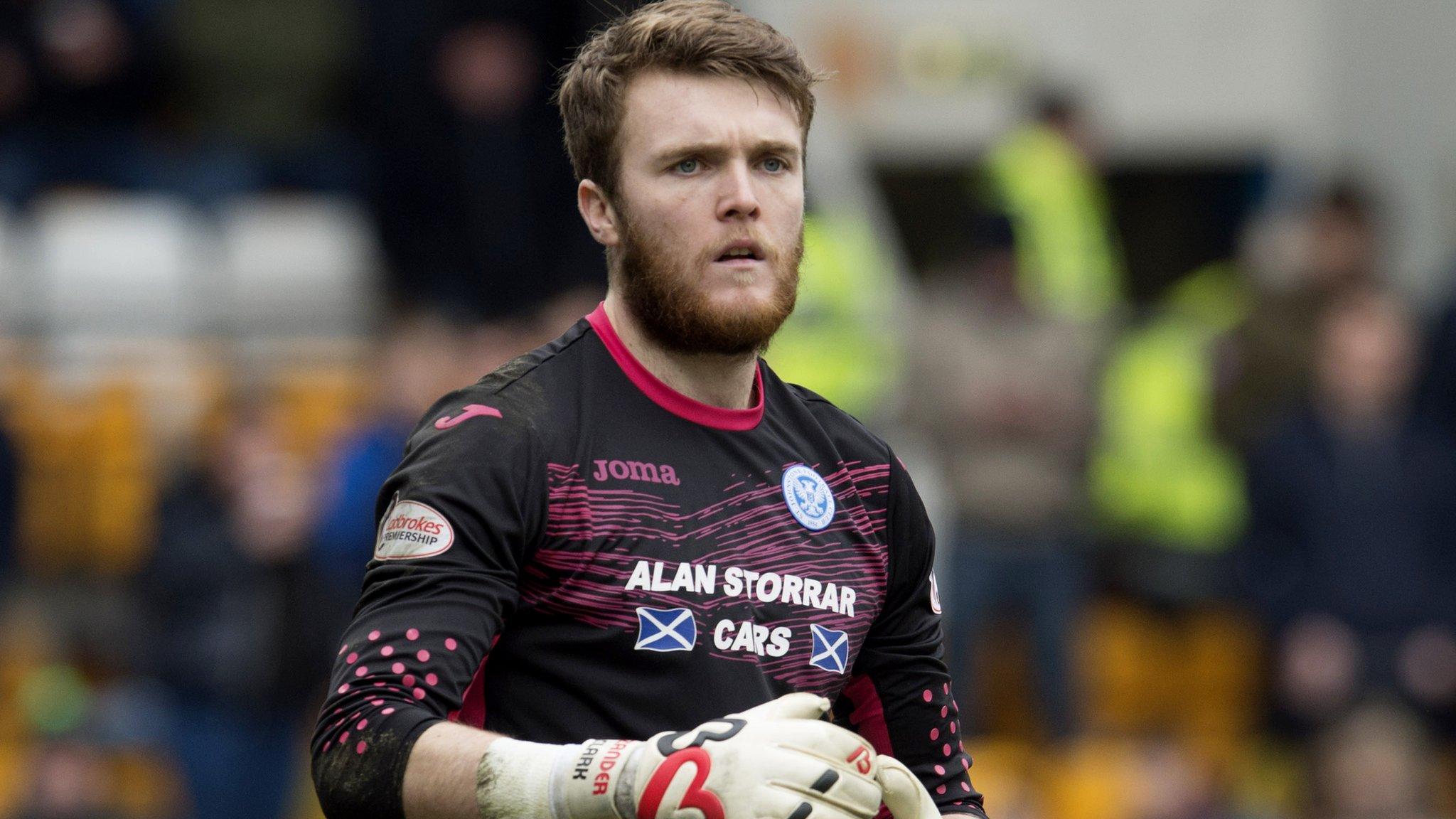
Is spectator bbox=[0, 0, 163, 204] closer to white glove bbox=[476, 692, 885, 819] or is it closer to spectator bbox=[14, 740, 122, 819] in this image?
spectator bbox=[14, 740, 122, 819]

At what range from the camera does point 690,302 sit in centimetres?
344

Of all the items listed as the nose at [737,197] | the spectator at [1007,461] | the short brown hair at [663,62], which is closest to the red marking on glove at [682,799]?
the nose at [737,197]

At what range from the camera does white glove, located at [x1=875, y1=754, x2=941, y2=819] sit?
3.21 meters

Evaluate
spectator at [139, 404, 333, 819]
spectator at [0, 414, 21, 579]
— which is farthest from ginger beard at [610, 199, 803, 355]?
spectator at [0, 414, 21, 579]

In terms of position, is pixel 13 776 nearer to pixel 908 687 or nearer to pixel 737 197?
pixel 908 687

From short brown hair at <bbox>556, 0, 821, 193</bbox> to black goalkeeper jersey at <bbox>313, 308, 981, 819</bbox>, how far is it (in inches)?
12.7

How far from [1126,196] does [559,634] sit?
9.94 m

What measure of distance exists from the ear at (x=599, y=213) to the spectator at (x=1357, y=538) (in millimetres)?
6140

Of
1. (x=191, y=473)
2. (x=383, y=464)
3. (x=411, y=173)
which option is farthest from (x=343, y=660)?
(x=411, y=173)

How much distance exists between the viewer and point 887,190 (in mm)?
12078

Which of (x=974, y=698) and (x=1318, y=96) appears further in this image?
(x=1318, y=96)

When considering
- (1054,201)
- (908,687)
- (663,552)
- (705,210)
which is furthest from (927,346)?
(663,552)

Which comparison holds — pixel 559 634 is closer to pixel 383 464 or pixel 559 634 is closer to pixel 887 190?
pixel 383 464

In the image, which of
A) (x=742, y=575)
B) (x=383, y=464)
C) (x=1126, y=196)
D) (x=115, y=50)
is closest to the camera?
(x=742, y=575)
